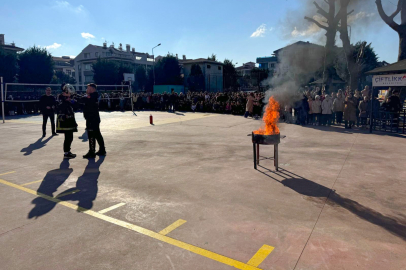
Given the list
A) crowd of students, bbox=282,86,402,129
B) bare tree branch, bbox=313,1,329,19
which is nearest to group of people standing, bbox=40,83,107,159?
crowd of students, bbox=282,86,402,129

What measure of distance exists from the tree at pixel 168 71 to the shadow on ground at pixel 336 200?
50626mm

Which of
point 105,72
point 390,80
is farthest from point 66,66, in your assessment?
point 390,80

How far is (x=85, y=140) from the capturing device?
12.0 m

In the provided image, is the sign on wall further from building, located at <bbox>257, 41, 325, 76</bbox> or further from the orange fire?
the orange fire

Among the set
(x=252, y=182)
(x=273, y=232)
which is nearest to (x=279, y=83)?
(x=252, y=182)

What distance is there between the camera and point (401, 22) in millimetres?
19281

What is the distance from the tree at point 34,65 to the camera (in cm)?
4678

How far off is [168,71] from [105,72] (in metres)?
12.8

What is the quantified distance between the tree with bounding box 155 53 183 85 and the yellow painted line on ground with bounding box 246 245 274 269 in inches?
2120

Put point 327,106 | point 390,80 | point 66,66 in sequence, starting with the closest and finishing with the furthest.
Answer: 1. point 390,80
2. point 327,106
3. point 66,66

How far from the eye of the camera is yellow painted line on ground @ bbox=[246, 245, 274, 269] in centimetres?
328

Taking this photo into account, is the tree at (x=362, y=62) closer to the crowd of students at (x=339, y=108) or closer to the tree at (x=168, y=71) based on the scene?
the crowd of students at (x=339, y=108)

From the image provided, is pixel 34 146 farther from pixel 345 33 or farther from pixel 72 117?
pixel 345 33

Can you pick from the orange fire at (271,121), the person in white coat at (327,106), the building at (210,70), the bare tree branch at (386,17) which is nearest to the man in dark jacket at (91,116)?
the orange fire at (271,121)
